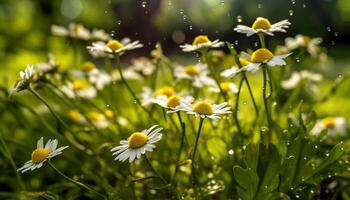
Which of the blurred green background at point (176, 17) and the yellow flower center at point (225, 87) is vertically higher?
the yellow flower center at point (225, 87)

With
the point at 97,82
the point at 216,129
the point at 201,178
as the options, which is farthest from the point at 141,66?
the point at 201,178

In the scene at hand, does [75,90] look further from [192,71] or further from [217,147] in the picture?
[217,147]

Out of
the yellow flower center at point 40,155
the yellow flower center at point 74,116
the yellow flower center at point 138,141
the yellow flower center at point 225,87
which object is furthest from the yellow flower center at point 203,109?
the yellow flower center at point 74,116

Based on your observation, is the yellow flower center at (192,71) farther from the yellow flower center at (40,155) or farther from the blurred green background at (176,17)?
the blurred green background at (176,17)

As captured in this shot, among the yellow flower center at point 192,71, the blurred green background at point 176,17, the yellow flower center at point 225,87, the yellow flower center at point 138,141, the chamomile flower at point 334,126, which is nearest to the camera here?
the yellow flower center at point 138,141

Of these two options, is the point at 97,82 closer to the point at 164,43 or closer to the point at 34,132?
the point at 34,132

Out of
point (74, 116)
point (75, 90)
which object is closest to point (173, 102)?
point (75, 90)

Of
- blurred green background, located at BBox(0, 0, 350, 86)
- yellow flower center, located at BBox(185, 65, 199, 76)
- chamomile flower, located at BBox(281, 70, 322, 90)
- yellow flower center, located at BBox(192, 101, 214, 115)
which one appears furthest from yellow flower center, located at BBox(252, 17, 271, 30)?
blurred green background, located at BBox(0, 0, 350, 86)
